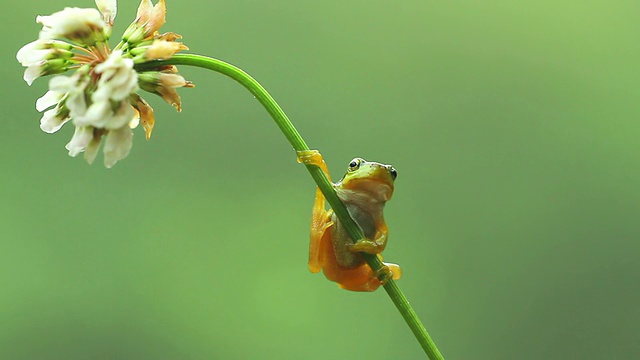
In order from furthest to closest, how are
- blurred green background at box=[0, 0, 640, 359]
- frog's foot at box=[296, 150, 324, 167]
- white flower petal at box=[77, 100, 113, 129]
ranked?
blurred green background at box=[0, 0, 640, 359]
frog's foot at box=[296, 150, 324, 167]
white flower petal at box=[77, 100, 113, 129]

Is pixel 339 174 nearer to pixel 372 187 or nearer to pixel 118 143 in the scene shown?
pixel 372 187

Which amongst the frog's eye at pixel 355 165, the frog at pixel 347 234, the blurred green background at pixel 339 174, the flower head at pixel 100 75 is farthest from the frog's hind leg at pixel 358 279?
the blurred green background at pixel 339 174

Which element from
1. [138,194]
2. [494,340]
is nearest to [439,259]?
[494,340]

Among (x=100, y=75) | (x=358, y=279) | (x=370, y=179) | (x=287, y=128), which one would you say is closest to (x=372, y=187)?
(x=370, y=179)

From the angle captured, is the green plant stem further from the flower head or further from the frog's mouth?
the frog's mouth

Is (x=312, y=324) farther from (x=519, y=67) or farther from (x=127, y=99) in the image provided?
(x=127, y=99)

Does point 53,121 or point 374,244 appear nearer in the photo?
point 53,121

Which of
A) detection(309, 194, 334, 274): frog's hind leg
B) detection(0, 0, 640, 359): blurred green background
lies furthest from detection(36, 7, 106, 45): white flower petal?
detection(0, 0, 640, 359): blurred green background
